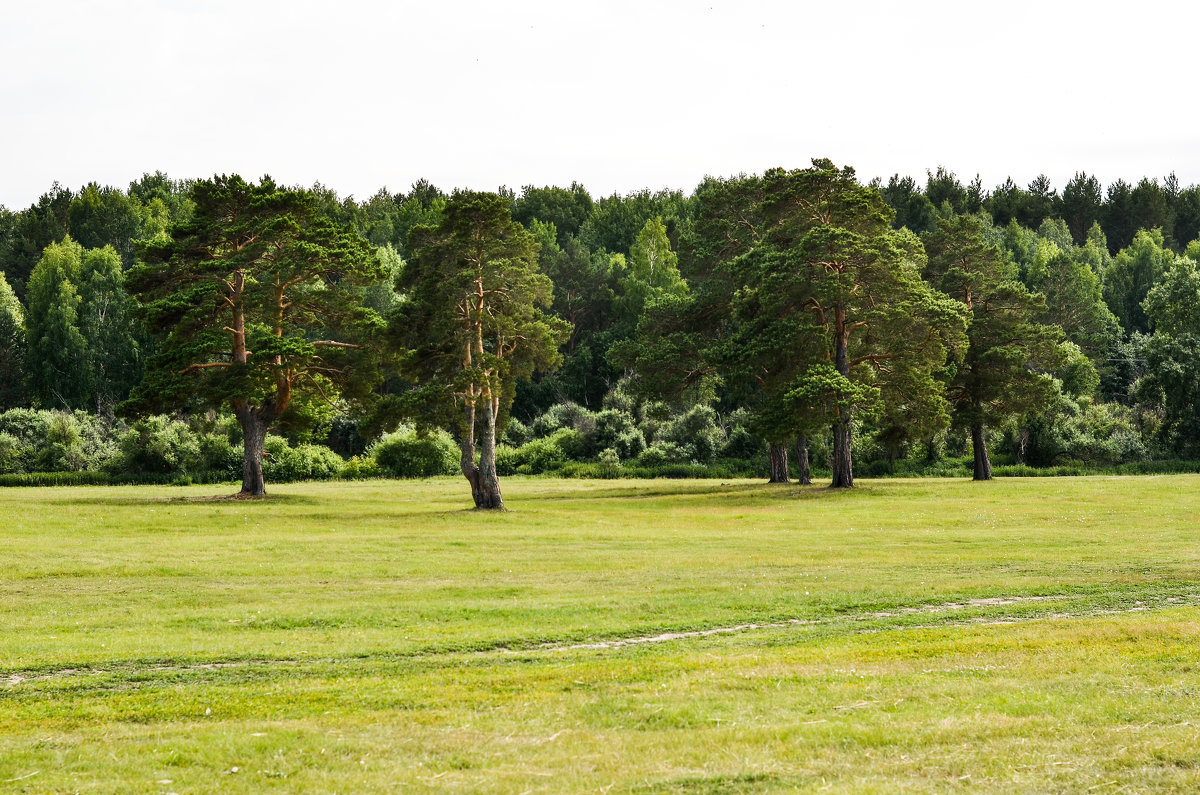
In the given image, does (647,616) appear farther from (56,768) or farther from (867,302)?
(867,302)

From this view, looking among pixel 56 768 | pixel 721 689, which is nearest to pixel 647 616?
pixel 721 689

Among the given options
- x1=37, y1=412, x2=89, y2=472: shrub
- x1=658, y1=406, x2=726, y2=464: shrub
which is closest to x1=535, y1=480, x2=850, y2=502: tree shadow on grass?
x1=658, y1=406, x2=726, y2=464: shrub

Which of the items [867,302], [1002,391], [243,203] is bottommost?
[1002,391]

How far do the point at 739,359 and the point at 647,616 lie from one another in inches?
1472

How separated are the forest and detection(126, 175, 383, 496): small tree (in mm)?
141

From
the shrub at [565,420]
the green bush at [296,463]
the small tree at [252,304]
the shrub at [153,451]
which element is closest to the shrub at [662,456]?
the shrub at [565,420]

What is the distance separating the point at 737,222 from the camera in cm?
6481

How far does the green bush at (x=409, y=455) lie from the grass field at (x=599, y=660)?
1501 inches

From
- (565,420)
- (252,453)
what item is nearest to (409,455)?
(565,420)

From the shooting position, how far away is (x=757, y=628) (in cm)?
1802

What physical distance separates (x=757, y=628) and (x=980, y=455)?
4925 cm

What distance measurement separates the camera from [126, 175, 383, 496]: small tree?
49.2 metres

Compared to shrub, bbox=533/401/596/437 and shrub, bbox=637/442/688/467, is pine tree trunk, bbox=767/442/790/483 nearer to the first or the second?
shrub, bbox=637/442/688/467

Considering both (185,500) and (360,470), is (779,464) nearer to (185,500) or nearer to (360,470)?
(360,470)
